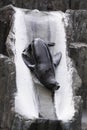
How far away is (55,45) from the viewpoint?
9992mm

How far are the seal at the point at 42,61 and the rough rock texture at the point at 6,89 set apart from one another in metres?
0.75

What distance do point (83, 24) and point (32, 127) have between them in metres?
3.74

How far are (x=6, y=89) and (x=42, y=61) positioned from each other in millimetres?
1094

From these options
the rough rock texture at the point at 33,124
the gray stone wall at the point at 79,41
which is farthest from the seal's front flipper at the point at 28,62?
the rough rock texture at the point at 33,124

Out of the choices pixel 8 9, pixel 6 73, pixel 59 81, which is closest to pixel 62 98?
pixel 59 81

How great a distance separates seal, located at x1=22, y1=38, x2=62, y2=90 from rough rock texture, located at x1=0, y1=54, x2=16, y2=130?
751 millimetres

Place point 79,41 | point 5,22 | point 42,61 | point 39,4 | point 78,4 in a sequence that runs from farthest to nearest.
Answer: point 78,4 → point 39,4 → point 79,41 → point 5,22 → point 42,61

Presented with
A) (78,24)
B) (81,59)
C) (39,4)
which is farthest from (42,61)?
(39,4)

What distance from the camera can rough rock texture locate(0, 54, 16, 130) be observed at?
812 centimetres

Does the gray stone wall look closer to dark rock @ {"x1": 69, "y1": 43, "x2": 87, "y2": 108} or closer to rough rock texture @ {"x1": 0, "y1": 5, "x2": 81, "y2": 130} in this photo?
dark rock @ {"x1": 69, "y1": 43, "x2": 87, "y2": 108}

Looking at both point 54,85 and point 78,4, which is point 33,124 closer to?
point 54,85

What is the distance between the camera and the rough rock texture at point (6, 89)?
8.12m

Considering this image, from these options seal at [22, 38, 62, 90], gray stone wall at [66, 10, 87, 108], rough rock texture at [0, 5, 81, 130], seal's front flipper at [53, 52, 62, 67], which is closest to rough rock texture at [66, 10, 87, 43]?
gray stone wall at [66, 10, 87, 108]

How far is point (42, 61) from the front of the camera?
29.8ft
